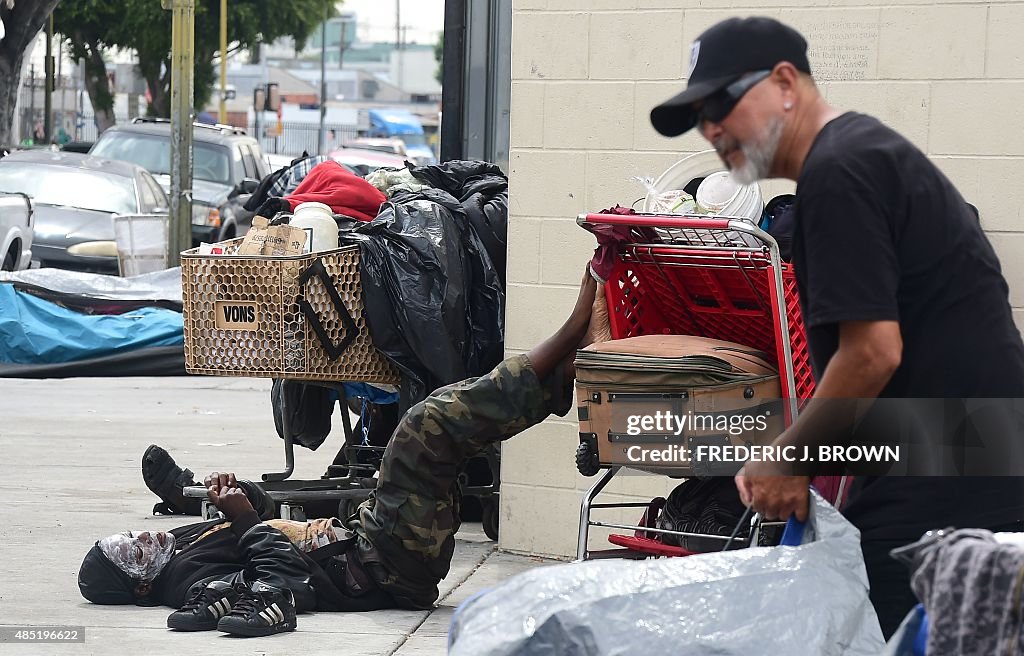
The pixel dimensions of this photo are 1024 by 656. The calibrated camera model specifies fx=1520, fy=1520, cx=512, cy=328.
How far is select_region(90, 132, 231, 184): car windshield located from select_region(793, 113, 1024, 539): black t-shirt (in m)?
20.3

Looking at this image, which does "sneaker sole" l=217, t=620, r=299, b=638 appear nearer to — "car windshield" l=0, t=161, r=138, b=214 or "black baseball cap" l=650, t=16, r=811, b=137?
"black baseball cap" l=650, t=16, r=811, b=137

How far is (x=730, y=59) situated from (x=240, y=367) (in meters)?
3.95

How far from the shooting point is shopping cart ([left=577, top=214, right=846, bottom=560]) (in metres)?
4.60

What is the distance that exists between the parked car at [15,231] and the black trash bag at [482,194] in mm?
8990

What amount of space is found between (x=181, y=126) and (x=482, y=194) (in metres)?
11.5

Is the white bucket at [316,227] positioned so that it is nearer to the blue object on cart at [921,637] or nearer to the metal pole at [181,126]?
the blue object on cart at [921,637]

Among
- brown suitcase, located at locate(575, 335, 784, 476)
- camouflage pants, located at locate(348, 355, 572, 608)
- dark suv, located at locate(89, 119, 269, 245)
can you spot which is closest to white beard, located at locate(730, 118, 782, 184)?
brown suitcase, located at locate(575, 335, 784, 476)

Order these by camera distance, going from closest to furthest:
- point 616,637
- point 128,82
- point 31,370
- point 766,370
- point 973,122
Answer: point 616,637 < point 766,370 < point 973,122 < point 31,370 < point 128,82

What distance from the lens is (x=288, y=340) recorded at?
645 centimetres

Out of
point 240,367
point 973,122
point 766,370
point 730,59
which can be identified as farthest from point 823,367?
point 240,367

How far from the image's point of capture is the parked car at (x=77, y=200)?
57.1 ft

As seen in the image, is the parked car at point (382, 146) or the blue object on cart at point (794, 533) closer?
the blue object on cart at point (794, 533)

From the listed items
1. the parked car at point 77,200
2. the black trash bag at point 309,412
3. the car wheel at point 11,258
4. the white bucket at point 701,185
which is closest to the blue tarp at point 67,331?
the car wheel at point 11,258

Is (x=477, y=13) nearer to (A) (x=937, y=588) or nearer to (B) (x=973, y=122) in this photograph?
(B) (x=973, y=122)
